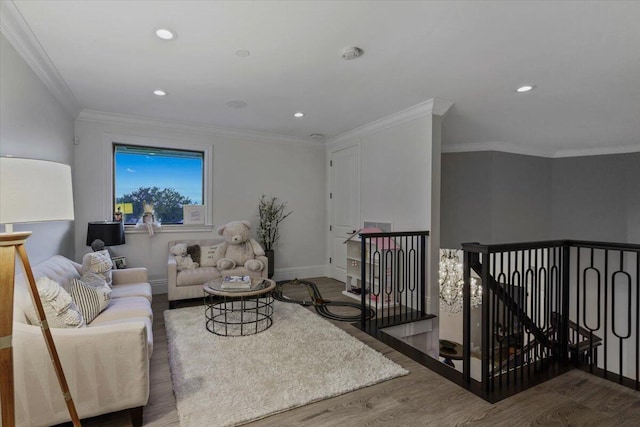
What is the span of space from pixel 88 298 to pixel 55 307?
2.09ft

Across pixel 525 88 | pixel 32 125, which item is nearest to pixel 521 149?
pixel 525 88

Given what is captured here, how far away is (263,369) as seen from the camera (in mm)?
2416

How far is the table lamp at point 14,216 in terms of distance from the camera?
4.27 feet

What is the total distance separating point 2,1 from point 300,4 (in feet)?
6.20

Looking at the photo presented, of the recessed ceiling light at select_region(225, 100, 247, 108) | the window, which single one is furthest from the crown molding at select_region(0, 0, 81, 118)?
the recessed ceiling light at select_region(225, 100, 247, 108)

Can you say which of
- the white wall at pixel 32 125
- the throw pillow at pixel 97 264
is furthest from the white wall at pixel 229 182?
the throw pillow at pixel 97 264

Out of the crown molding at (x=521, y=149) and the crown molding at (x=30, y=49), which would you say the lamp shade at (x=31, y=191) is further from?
the crown molding at (x=521, y=149)

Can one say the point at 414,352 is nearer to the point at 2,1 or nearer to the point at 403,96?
the point at 403,96

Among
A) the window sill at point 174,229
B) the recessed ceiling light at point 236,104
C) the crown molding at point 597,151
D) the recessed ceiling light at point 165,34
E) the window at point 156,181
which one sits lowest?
the window sill at point 174,229

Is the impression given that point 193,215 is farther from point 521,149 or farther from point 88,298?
point 521,149

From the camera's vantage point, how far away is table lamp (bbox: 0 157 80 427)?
1.30 meters

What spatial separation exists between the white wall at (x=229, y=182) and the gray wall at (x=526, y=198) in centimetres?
266

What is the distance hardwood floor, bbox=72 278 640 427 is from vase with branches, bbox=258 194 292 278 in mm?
2952

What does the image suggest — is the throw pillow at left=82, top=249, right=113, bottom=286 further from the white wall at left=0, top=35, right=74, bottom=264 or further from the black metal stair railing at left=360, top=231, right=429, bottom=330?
the black metal stair railing at left=360, top=231, right=429, bottom=330
